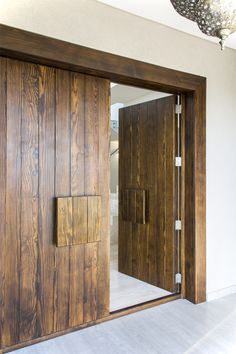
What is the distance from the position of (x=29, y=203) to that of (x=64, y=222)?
0.32 metres

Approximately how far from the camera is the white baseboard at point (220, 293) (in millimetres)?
3234

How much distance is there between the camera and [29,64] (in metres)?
2.35

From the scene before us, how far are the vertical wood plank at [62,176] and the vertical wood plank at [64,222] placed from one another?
0.06 meters

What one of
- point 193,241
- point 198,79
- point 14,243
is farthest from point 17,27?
point 193,241

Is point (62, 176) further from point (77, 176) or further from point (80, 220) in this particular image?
point (80, 220)

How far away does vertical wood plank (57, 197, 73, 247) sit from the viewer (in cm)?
245

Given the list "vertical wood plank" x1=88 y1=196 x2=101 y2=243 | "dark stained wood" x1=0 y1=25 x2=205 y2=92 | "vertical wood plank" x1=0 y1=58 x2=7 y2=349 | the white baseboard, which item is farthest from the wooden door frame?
"vertical wood plank" x1=88 y1=196 x2=101 y2=243

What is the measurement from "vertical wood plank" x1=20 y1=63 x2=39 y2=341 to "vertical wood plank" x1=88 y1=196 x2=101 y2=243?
458mm

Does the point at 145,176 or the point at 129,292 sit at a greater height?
the point at 145,176

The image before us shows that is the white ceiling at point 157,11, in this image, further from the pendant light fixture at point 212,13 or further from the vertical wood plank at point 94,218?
the vertical wood plank at point 94,218

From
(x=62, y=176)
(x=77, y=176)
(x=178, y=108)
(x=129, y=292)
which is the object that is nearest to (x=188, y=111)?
(x=178, y=108)

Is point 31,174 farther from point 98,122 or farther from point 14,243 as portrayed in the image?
point 98,122

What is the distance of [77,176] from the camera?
8.48 ft

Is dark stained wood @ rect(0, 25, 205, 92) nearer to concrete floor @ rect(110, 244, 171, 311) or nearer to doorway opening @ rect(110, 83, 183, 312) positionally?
doorway opening @ rect(110, 83, 183, 312)
